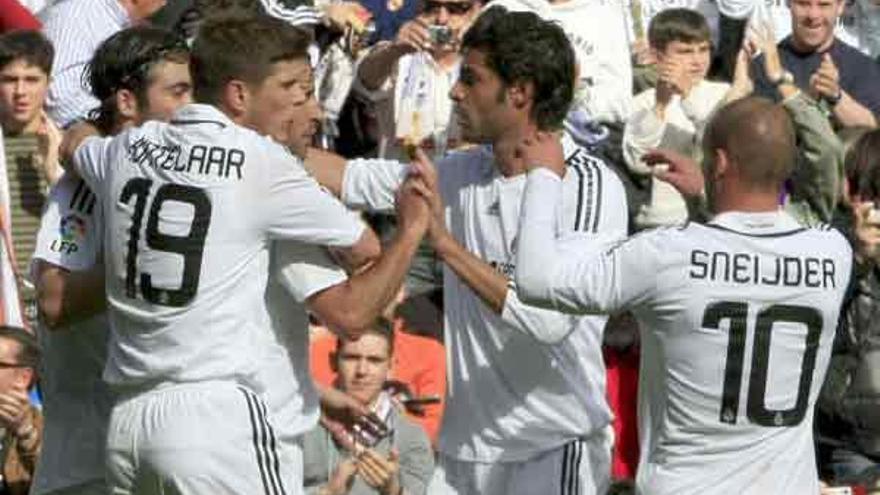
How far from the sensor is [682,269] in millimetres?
8766

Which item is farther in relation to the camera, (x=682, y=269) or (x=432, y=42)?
(x=432, y=42)

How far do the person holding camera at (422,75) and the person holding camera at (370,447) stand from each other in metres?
1.55

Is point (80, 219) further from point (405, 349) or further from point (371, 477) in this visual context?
point (405, 349)

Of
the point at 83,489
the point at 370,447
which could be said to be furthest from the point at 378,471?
the point at 83,489

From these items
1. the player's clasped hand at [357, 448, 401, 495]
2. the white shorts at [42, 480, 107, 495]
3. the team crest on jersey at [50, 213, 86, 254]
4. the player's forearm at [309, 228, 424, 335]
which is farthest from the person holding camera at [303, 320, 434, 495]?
the player's forearm at [309, 228, 424, 335]

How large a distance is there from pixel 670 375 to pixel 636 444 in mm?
3816

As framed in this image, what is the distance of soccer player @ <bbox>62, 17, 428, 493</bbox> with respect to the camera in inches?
351

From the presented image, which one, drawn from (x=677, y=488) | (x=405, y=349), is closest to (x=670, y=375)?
(x=677, y=488)

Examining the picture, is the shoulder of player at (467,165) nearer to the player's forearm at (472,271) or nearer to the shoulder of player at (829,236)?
the player's forearm at (472,271)

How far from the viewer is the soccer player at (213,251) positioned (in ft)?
29.2

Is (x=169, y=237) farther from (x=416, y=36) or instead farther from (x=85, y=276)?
(x=416, y=36)

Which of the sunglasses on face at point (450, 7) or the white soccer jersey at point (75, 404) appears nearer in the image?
the white soccer jersey at point (75, 404)

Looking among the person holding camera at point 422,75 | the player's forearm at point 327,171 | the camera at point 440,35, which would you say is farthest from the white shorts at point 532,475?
the camera at point 440,35

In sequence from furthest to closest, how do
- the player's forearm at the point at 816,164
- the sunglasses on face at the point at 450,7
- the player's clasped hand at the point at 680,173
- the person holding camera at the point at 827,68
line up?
the person holding camera at the point at 827,68 → the sunglasses on face at the point at 450,7 → the player's forearm at the point at 816,164 → the player's clasped hand at the point at 680,173
